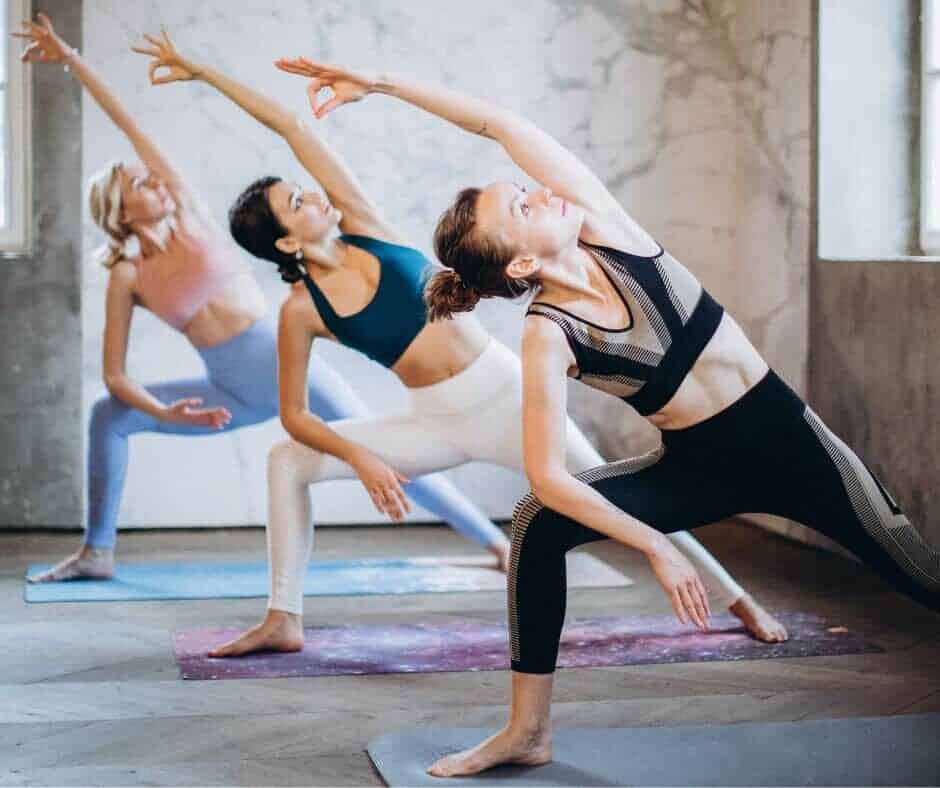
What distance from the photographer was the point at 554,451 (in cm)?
273

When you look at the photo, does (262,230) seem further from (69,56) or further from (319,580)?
(319,580)

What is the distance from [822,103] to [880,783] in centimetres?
282

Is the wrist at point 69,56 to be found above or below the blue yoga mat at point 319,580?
above

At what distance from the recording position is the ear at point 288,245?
12.8ft

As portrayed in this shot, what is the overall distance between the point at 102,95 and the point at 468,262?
220cm

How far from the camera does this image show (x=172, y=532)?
5.62 metres

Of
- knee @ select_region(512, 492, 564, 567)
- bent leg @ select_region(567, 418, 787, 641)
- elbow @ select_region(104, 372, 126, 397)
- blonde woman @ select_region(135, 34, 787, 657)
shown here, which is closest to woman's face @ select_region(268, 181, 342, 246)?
blonde woman @ select_region(135, 34, 787, 657)

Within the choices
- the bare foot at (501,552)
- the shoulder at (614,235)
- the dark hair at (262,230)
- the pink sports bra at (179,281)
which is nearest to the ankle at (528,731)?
the shoulder at (614,235)

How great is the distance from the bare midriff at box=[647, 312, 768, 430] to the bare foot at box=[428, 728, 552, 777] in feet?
1.98

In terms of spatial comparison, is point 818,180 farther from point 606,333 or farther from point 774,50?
point 606,333

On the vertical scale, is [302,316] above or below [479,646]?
above

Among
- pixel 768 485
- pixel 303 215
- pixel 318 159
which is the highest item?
pixel 318 159

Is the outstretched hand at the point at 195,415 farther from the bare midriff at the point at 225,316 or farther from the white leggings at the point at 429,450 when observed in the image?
the white leggings at the point at 429,450

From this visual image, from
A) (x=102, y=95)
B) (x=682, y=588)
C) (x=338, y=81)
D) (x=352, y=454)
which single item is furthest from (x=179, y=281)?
(x=682, y=588)
